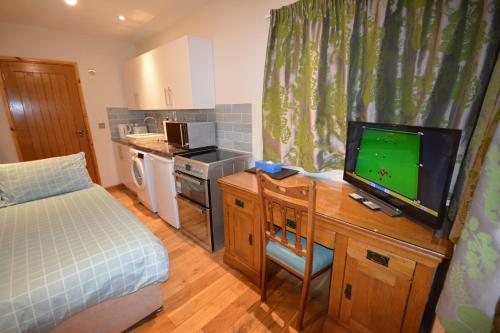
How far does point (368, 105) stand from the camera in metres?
1.37

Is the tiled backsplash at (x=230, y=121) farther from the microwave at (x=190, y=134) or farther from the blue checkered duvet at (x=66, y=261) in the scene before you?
the blue checkered duvet at (x=66, y=261)

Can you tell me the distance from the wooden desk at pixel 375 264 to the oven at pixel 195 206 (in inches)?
42.1

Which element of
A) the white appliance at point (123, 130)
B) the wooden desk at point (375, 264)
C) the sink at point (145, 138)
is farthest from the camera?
the white appliance at point (123, 130)

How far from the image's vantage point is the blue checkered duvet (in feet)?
3.22

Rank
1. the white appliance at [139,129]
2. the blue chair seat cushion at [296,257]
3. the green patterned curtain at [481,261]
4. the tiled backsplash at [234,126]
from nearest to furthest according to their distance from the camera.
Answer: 1. the green patterned curtain at [481,261]
2. the blue chair seat cushion at [296,257]
3. the tiled backsplash at [234,126]
4. the white appliance at [139,129]

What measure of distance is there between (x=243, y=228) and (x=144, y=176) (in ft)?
5.66

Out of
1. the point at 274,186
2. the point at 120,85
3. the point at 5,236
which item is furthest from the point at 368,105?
the point at 120,85

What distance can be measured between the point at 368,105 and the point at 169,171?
1.99 meters

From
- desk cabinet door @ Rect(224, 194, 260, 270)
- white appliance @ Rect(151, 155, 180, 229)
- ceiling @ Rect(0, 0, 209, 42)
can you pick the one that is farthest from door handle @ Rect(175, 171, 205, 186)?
ceiling @ Rect(0, 0, 209, 42)

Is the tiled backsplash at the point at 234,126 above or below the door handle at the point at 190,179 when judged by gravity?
above

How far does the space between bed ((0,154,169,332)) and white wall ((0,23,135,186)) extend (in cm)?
221

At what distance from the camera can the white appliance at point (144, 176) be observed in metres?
2.74

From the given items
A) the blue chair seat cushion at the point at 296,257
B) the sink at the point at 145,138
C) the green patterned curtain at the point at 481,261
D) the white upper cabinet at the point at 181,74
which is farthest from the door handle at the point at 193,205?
the green patterned curtain at the point at 481,261

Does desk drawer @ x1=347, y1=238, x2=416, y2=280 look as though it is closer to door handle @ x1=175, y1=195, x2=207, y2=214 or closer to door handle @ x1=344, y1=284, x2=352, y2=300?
door handle @ x1=344, y1=284, x2=352, y2=300
